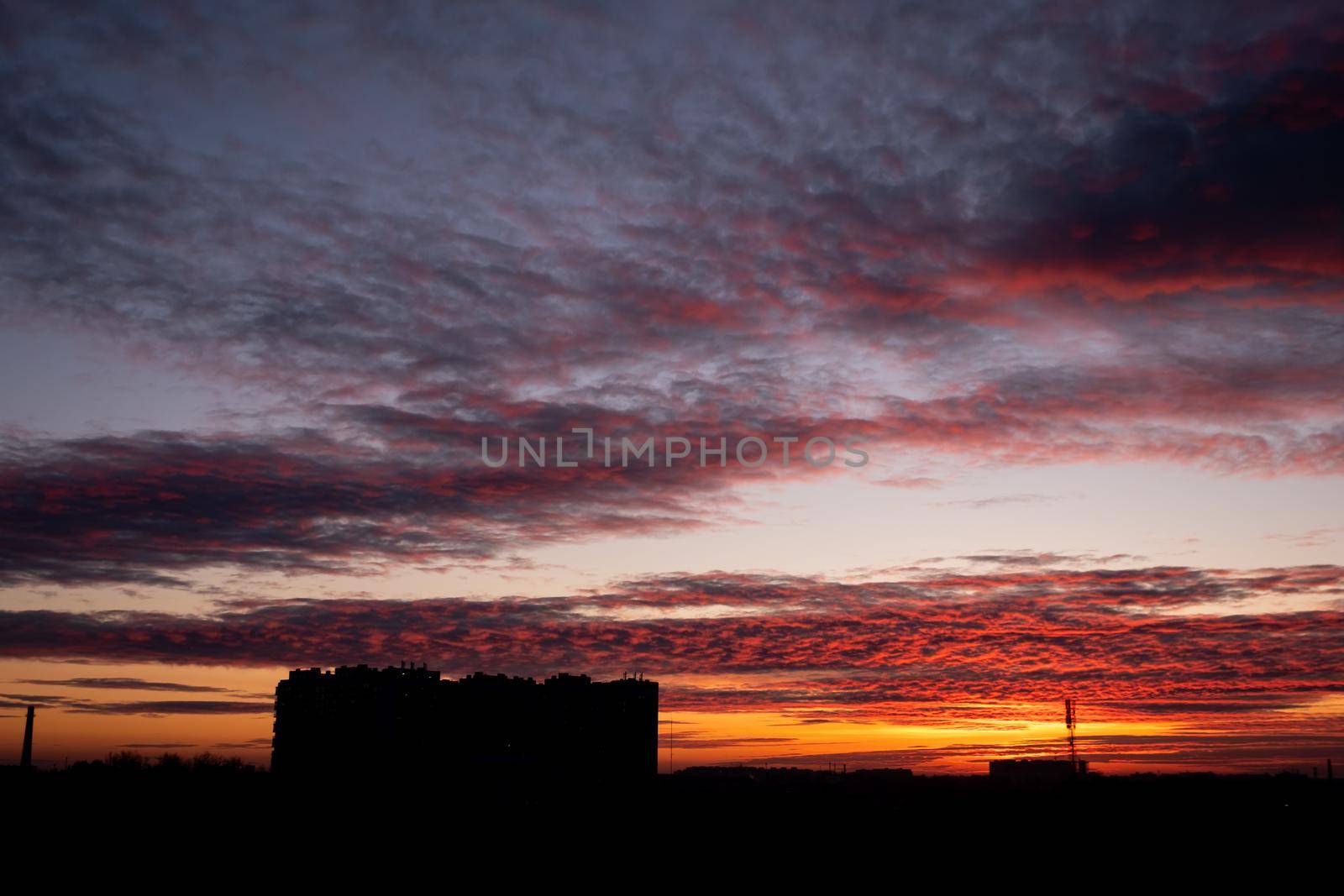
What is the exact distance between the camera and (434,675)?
161875 millimetres

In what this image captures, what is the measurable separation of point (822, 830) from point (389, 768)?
79.3m

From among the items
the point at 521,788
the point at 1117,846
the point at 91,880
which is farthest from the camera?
the point at 521,788

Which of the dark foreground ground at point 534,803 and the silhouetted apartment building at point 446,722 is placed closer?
the dark foreground ground at point 534,803

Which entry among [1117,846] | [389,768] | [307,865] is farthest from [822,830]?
[389,768]

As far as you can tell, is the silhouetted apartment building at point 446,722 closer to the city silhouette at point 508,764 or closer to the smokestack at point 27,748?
the city silhouette at point 508,764

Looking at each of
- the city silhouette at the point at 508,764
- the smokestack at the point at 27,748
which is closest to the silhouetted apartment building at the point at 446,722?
the city silhouette at the point at 508,764

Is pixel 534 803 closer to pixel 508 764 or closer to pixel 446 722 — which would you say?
pixel 508 764

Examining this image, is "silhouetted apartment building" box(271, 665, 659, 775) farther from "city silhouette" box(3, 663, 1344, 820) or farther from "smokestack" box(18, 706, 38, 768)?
"smokestack" box(18, 706, 38, 768)

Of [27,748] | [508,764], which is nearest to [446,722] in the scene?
[508,764]

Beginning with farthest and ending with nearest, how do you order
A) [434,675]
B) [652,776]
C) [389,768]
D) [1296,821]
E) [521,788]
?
[652,776], [434,675], [389,768], [521,788], [1296,821]

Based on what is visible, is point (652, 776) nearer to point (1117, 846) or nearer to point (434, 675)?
point (434, 675)

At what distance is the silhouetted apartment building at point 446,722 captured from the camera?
155m

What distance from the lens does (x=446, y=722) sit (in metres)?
160

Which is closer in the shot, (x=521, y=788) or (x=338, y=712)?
(x=521, y=788)
